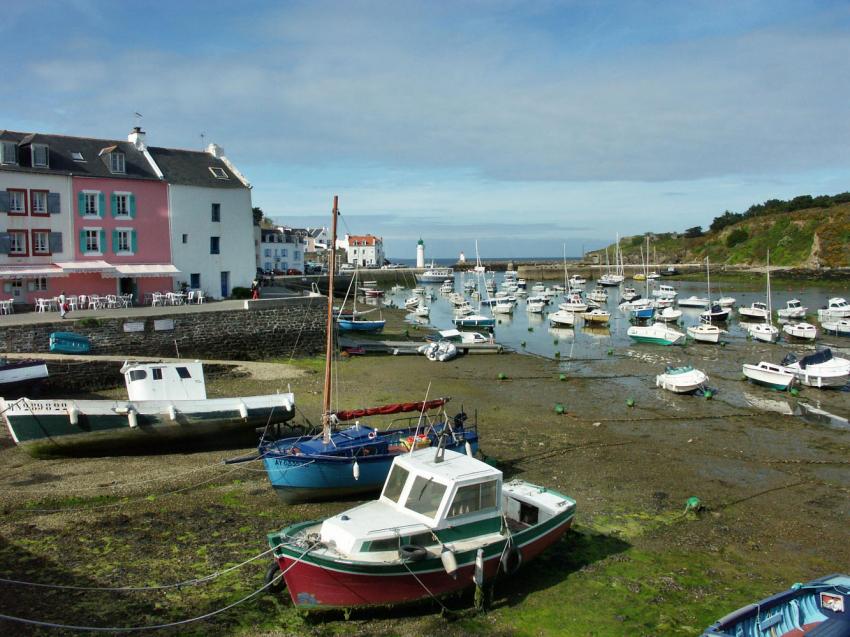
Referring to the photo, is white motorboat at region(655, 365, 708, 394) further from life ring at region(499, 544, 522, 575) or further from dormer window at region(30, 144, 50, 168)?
dormer window at region(30, 144, 50, 168)

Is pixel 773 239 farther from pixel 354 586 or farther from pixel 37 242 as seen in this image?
pixel 354 586

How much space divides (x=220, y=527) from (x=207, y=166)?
1306 inches

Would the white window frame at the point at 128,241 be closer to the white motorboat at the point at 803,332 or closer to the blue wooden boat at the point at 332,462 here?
the blue wooden boat at the point at 332,462

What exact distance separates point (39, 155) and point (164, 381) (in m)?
20.3

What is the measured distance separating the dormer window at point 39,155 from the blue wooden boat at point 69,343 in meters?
11.9

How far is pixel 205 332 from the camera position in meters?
33.8

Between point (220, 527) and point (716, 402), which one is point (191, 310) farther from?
point (716, 402)

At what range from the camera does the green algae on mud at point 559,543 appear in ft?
37.6

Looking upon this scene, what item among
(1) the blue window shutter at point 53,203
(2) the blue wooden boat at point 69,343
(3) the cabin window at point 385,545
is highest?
(1) the blue window shutter at point 53,203

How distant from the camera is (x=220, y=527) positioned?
14836 millimetres

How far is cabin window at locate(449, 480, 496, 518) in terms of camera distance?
1188cm

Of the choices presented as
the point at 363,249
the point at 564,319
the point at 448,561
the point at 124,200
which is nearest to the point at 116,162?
the point at 124,200

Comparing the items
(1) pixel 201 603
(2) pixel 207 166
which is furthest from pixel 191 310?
(1) pixel 201 603

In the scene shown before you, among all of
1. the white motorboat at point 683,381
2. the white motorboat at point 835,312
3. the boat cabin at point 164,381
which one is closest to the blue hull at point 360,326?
the white motorboat at point 683,381
